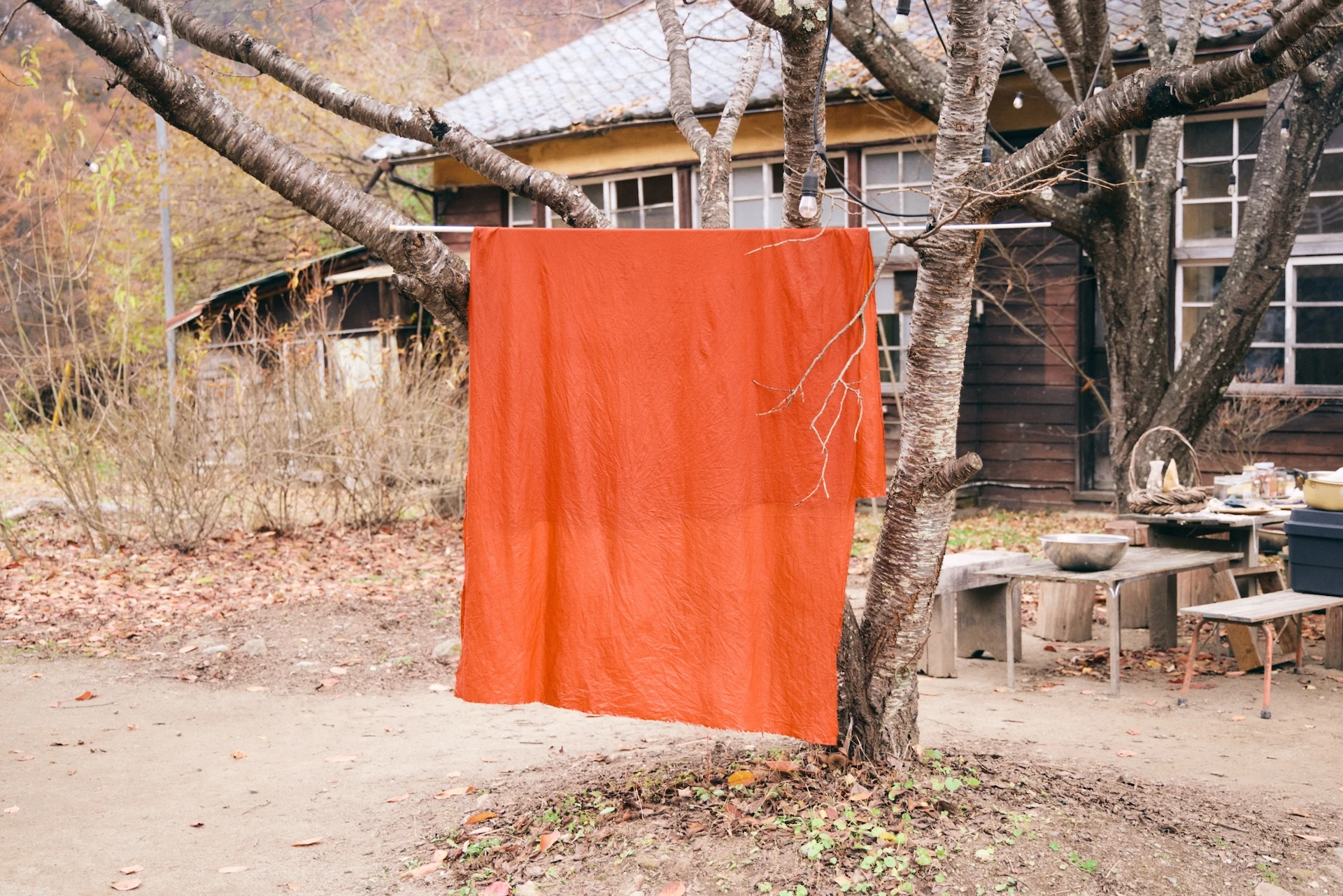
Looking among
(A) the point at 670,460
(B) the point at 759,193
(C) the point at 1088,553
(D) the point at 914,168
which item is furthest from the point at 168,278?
(A) the point at 670,460

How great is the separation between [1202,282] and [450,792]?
9.17 metres

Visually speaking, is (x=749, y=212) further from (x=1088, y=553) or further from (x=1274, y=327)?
(x=1088, y=553)

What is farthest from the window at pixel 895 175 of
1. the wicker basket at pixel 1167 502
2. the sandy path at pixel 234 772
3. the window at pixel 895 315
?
the sandy path at pixel 234 772

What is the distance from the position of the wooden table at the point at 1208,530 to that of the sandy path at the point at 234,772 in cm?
330

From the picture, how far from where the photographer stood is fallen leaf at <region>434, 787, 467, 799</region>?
451 centimetres

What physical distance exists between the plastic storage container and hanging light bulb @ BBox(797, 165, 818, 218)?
11.8ft

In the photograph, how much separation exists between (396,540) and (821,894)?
7.82 meters

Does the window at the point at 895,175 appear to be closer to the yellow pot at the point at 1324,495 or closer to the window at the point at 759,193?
the window at the point at 759,193

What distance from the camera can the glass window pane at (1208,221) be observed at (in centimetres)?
1066

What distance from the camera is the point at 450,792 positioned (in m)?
4.56

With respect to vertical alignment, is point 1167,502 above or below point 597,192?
below

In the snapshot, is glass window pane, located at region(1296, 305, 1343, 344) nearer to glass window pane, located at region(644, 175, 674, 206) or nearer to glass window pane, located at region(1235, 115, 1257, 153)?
glass window pane, located at region(1235, 115, 1257, 153)

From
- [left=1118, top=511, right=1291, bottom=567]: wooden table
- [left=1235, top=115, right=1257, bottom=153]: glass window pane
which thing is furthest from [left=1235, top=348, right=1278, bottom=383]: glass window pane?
[left=1118, top=511, right=1291, bottom=567]: wooden table

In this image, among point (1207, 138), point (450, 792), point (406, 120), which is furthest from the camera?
point (1207, 138)
